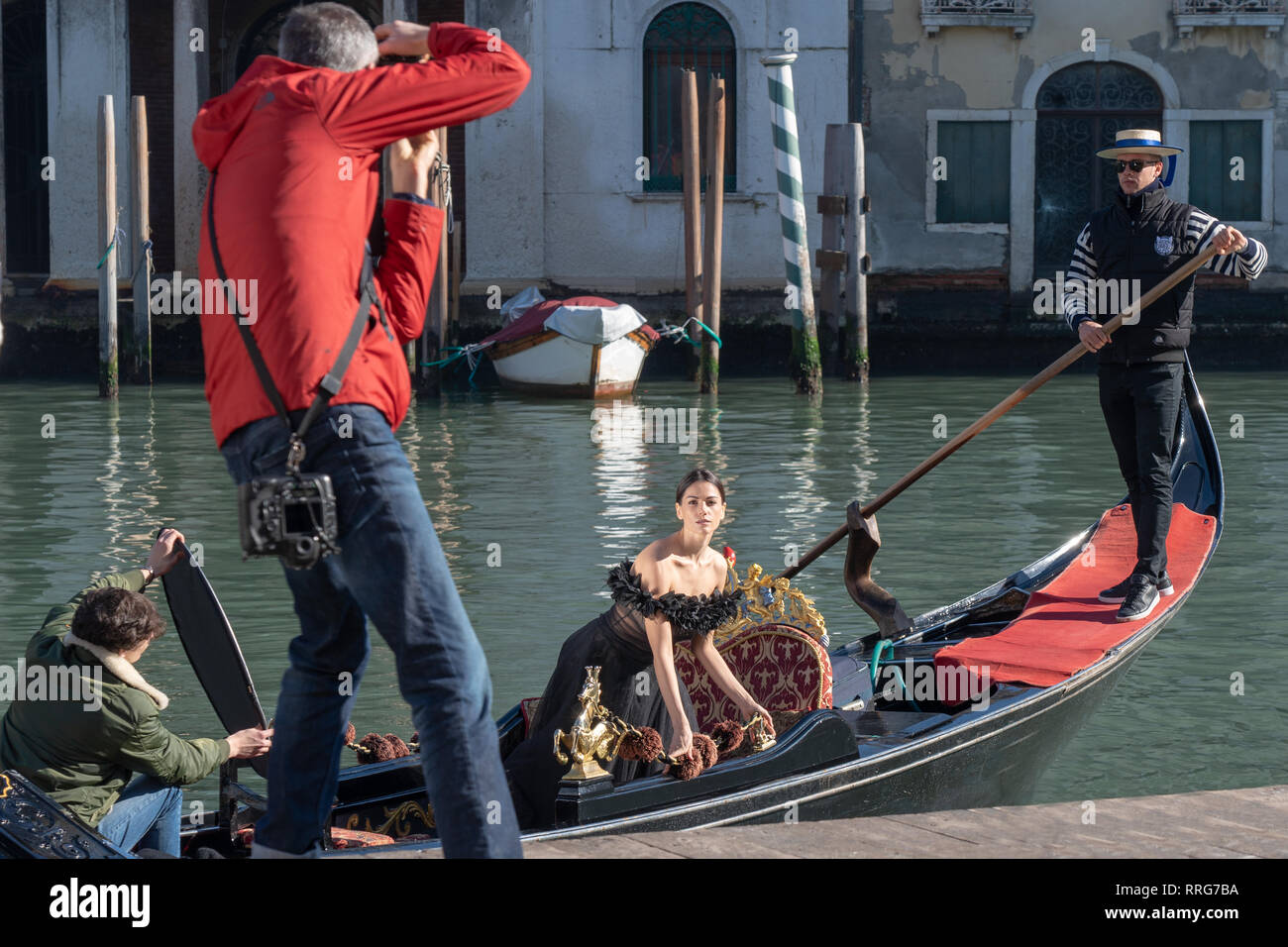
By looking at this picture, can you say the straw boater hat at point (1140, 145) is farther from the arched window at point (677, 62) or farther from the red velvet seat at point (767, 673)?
the arched window at point (677, 62)

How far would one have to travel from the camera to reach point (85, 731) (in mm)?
3643

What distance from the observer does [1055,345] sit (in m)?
17.4

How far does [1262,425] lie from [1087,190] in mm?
4953

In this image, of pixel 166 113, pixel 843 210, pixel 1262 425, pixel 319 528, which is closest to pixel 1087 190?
pixel 843 210

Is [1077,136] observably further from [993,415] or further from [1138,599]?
[1138,599]

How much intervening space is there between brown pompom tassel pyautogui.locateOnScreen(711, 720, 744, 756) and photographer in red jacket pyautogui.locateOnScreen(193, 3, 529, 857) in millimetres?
1363

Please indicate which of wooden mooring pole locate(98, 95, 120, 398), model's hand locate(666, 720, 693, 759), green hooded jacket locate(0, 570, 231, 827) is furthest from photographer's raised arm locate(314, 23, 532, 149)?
wooden mooring pole locate(98, 95, 120, 398)

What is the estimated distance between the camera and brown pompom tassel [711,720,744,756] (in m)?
4.14

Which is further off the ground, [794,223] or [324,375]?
[794,223]

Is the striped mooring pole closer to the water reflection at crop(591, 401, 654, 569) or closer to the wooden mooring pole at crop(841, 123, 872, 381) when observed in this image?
the wooden mooring pole at crop(841, 123, 872, 381)

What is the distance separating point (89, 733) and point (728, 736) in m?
1.32

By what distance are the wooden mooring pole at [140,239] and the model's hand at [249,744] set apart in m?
11.2

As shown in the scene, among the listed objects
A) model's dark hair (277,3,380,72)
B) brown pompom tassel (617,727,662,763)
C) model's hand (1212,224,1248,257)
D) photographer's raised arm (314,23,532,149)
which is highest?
model's dark hair (277,3,380,72)

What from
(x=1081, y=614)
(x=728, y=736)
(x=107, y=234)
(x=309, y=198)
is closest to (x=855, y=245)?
(x=107, y=234)
